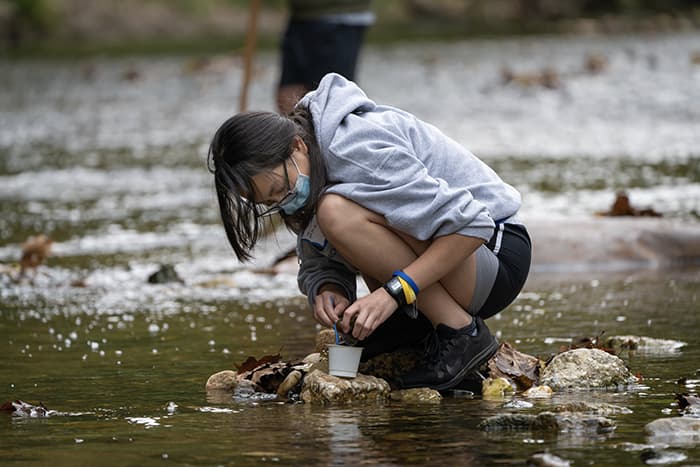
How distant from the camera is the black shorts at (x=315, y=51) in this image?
7719 millimetres

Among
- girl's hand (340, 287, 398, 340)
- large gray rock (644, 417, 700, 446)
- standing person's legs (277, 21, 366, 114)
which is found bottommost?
large gray rock (644, 417, 700, 446)

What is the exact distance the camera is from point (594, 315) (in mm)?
4934

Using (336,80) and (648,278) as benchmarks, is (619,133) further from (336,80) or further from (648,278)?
(336,80)

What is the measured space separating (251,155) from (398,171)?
391mm

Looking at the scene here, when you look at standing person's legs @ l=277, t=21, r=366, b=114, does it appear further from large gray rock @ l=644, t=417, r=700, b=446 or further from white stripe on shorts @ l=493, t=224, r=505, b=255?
large gray rock @ l=644, t=417, r=700, b=446

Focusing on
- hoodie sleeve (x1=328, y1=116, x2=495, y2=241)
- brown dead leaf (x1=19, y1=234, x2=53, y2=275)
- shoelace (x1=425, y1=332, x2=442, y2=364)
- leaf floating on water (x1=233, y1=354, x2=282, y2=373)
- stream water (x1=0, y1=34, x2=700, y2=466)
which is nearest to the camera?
stream water (x1=0, y1=34, x2=700, y2=466)

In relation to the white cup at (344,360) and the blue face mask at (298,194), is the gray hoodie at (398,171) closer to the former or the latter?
the blue face mask at (298,194)

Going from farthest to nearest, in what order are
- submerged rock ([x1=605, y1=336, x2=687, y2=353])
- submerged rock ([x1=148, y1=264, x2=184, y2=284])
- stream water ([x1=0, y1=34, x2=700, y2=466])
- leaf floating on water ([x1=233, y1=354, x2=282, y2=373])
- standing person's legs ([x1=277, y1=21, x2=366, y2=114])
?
standing person's legs ([x1=277, y1=21, x2=366, y2=114]) < submerged rock ([x1=148, y1=264, x2=184, y2=284]) < submerged rock ([x1=605, y1=336, x2=687, y2=353]) < leaf floating on water ([x1=233, y1=354, x2=282, y2=373]) < stream water ([x1=0, y1=34, x2=700, y2=466])

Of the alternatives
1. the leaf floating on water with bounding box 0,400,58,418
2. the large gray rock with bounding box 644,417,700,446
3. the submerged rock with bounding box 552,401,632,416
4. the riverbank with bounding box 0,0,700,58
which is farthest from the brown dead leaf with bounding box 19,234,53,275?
the riverbank with bounding box 0,0,700,58

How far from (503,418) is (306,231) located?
89 centimetres

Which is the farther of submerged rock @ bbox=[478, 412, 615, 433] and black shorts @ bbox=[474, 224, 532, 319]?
black shorts @ bbox=[474, 224, 532, 319]

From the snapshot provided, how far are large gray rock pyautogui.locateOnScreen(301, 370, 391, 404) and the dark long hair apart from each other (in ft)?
1.37

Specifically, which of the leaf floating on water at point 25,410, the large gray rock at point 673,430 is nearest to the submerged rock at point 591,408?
A: the large gray rock at point 673,430

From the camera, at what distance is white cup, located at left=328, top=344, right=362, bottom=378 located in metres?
3.56
